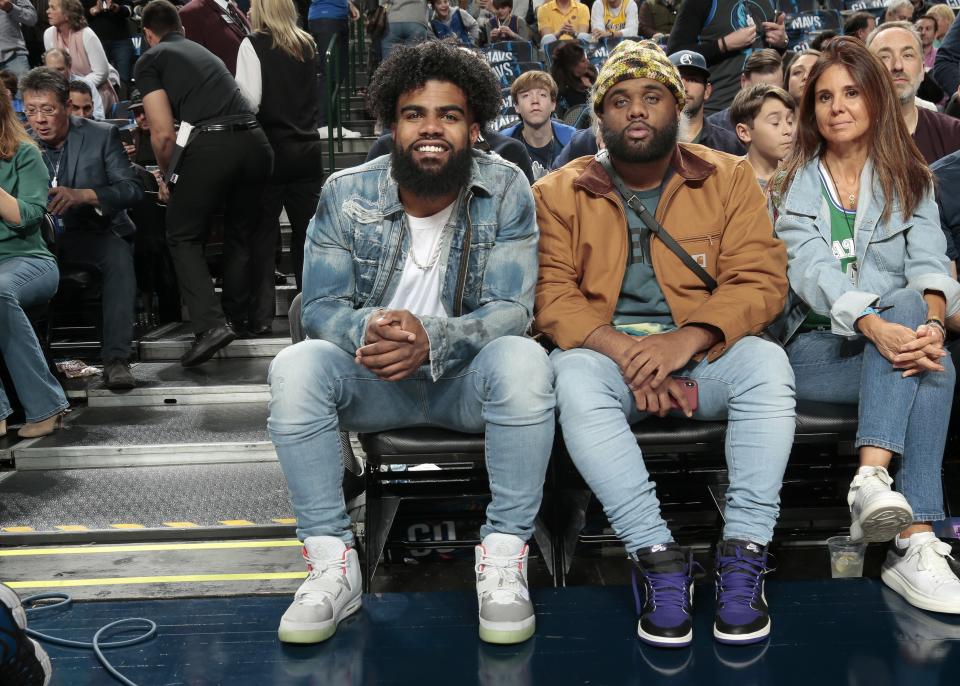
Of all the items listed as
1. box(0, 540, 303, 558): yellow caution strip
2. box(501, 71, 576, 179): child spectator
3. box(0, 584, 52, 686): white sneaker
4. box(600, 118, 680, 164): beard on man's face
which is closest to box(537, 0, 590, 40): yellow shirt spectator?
box(501, 71, 576, 179): child spectator

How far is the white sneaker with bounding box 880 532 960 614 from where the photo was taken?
2428 millimetres

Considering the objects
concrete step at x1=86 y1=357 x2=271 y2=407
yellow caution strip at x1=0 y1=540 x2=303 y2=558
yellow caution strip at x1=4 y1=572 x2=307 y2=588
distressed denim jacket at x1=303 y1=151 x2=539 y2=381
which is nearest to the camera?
distressed denim jacket at x1=303 y1=151 x2=539 y2=381

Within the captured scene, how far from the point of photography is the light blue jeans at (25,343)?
403cm

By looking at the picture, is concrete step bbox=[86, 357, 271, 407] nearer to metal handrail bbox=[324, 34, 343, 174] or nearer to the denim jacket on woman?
metal handrail bbox=[324, 34, 343, 174]

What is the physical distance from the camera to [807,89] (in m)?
2.94

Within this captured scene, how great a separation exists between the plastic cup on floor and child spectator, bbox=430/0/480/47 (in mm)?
6754

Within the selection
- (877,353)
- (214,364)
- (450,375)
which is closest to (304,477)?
(450,375)

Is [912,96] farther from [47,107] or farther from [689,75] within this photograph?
[47,107]

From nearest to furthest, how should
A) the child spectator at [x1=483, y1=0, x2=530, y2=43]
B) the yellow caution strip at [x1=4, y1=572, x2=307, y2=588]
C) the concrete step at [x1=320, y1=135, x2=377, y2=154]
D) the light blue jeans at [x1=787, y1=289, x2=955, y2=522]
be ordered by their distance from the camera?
the light blue jeans at [x1=787, y1=289, x2=955, y2=522] → the yellow caution strip at [x1=4, y1=572, x2=307, y2=588] → the concrete step at [x1=320, y1=135, x2=377, y2=154] → the child spectator at [x1=483, y1=0, x2=530, y2=43]

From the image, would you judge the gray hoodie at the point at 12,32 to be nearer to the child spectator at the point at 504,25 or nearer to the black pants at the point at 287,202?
the child spectator at the point at 504,25

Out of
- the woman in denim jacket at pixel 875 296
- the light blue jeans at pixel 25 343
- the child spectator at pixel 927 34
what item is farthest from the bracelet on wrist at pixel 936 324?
the child spectator at pixel 927 34

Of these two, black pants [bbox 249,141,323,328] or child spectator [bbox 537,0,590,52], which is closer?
black pants [bbox 249,141,323,328]

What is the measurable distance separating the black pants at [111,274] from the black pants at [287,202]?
0.65m

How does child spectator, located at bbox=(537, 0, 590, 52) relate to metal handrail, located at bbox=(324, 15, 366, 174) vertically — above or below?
above
